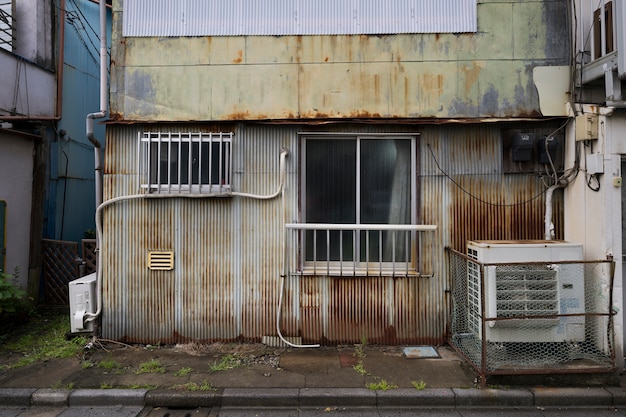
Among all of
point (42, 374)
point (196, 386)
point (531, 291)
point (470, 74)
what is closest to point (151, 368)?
point (196, 386)

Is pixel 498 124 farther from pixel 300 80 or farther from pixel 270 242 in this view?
pixel 270 242

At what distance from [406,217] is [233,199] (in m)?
2.68

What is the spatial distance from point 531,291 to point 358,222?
2477 millimetres

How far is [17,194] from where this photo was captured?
7363 mm

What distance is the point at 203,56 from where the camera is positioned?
19.5 feet

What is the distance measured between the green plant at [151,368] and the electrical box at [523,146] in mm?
5793

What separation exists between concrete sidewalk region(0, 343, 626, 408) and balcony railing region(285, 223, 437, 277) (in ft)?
3.83

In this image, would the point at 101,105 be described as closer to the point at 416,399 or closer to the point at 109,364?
the point at 109,364

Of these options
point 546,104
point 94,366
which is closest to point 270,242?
point 94,366

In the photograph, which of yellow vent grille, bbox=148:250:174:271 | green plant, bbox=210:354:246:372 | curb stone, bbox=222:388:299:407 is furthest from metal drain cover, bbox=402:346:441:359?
yellow vent grille, bbox=148:250:174:271

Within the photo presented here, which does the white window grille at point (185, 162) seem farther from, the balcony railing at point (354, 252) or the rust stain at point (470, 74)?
the rust stain at point (470, 74)

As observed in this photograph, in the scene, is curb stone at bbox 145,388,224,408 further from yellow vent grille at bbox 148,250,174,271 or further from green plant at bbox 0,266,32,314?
green plant at bbox 0,266,32,314

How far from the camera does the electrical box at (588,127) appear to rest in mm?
5164

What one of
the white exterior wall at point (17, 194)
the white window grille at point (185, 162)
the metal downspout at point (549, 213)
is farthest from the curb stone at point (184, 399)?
the metal downspout at point (549, 213)
